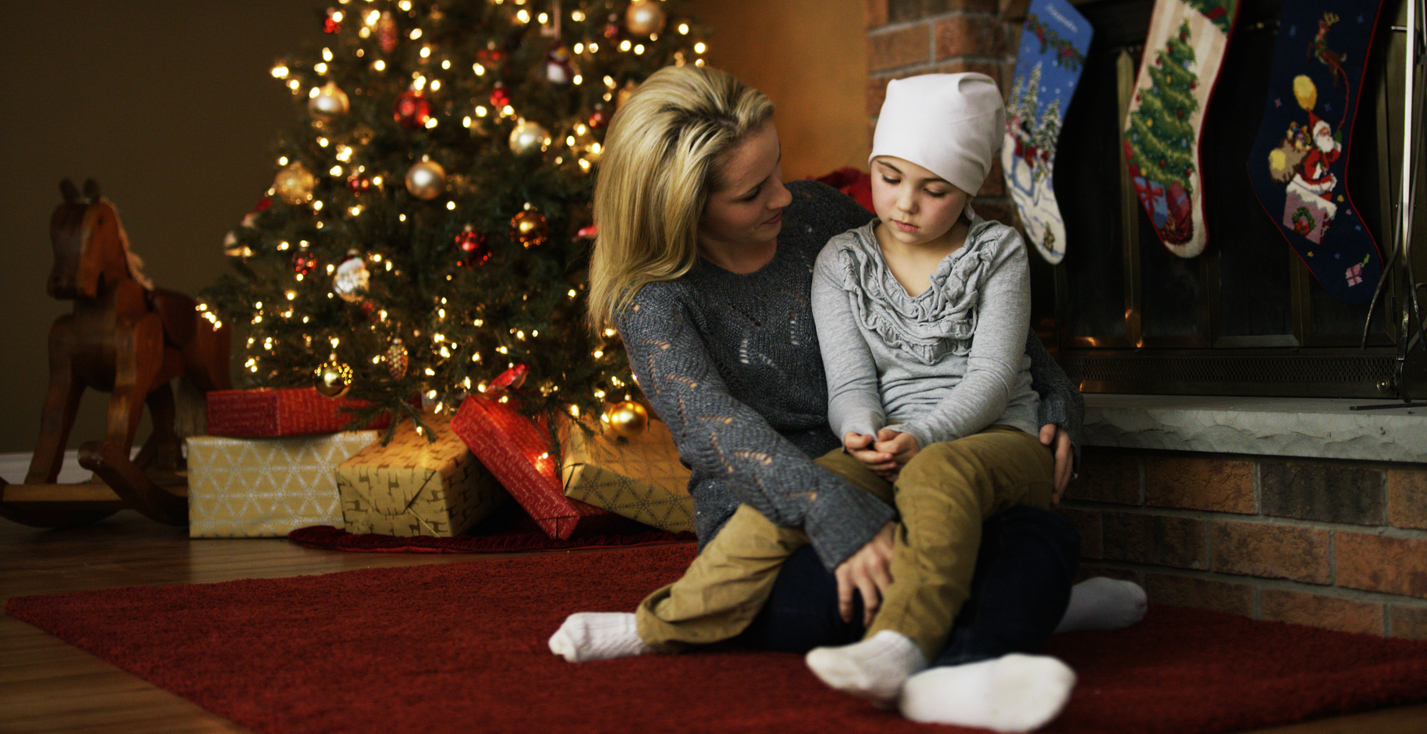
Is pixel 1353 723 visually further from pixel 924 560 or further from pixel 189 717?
pixel 189 717

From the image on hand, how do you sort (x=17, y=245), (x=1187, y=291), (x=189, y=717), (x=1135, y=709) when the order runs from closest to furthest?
(x=1135, y=709) < (x=189, y=717) < (x=1187, y=291) < (x=17, y=245)

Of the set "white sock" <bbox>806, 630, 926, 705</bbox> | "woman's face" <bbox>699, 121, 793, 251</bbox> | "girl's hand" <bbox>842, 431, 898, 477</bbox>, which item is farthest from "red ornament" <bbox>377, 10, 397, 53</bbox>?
"white sock" <bbox>806, 630, 926, 705</bbox>

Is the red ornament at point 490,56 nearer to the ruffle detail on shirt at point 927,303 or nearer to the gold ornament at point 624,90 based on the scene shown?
the gold ornament at point 624,90

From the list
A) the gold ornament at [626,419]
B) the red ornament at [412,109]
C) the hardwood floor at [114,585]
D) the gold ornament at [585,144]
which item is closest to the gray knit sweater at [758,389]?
the hardwood floor at [114,585]

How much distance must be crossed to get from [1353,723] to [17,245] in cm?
391

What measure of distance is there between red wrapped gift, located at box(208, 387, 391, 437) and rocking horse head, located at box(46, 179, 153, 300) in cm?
46

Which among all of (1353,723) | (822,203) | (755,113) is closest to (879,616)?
(1353,723)

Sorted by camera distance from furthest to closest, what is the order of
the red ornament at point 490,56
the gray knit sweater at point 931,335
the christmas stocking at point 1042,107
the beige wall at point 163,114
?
1. the beige wall at point 163,114
2. the red ornament at point 490,56
3. the christmas stocking at point 1042,107
4. the gray knit sweater at point 931,335

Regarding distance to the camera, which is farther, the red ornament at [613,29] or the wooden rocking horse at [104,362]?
the red ornament at [613,29]

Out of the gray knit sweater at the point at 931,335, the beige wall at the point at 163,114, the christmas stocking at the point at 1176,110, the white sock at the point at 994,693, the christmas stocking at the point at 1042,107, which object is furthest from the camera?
the beige wall at the point at 163,114

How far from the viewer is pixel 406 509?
2564mm

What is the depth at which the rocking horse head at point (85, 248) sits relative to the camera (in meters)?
2.82

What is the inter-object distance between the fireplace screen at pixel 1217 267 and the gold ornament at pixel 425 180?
4.50 feet

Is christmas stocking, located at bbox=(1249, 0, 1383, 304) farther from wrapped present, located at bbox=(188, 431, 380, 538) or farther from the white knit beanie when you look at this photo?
wrapped present, located at bbox=(188, 431, 380, 538)
